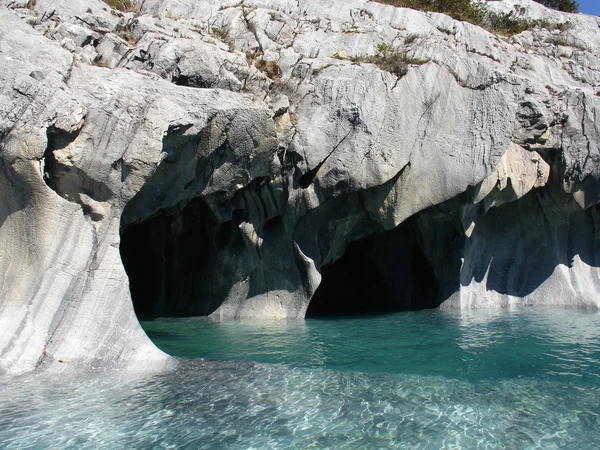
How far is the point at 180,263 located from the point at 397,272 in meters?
8.15

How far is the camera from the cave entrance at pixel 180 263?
1823 centimetres

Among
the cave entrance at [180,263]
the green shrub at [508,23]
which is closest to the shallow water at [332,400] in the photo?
the cave entrance at [180,263]

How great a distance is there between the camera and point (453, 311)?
60.5 ft

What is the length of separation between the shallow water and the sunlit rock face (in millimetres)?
1618

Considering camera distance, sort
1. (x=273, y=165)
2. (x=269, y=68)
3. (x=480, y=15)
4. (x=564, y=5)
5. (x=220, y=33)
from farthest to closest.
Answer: (x=564, y=5), (x=480, y=15), (x=220, y=33), (x=269, y=68), (x=273, y=165)

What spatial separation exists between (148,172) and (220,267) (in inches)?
255

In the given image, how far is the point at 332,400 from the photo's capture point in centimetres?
844

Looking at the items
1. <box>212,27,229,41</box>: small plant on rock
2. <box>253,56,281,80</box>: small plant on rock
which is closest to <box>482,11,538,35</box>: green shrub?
<box>253,56,281,80</box>: small plant on rock

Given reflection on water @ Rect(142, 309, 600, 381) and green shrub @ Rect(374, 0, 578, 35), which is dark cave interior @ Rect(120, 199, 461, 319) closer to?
reflection on water @ Rect(142, 309, 600, 381)

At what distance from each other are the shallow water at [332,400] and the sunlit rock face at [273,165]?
5.31ft

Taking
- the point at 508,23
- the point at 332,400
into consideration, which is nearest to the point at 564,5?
the point at 508,23

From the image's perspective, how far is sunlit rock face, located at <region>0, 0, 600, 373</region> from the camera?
1028cm

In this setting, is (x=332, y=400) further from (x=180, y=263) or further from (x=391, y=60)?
(x=180, y=263)

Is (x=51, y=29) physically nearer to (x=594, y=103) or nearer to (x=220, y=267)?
(x=220, y=267)
